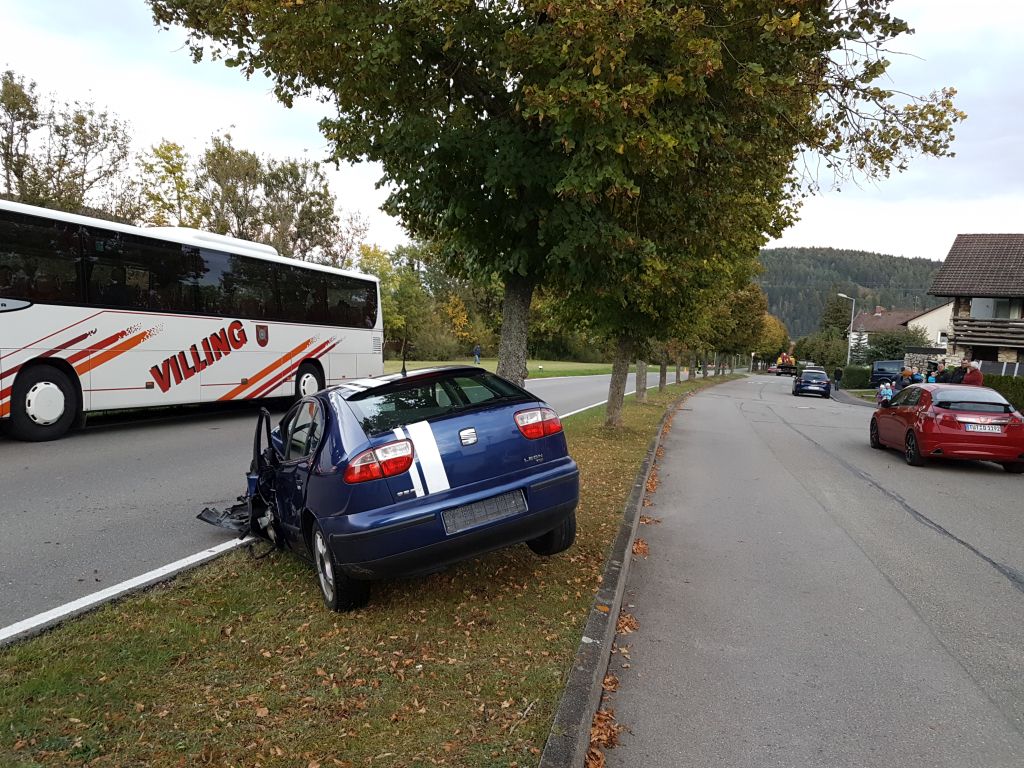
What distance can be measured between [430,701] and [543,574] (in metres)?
1.98

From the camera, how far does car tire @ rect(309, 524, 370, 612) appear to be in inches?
169

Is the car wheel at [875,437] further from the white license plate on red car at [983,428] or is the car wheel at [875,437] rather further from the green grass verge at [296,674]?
the green grass verge at [296,674]

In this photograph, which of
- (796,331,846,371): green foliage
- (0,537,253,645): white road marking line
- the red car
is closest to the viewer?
(0,537,253,645): white road marking line

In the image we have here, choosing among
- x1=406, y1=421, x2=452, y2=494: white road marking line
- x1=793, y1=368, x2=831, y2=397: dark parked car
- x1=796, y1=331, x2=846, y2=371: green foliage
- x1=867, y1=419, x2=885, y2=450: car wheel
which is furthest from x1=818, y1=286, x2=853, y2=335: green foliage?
x1=406, y1=421, x2=452, y2=494: white road marking line

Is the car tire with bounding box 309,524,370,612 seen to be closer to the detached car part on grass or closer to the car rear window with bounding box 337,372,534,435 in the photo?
the detached car part on grass

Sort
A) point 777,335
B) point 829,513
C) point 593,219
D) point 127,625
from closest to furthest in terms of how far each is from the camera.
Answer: point 127,625
point 593,219
point 829,513
point 777,335

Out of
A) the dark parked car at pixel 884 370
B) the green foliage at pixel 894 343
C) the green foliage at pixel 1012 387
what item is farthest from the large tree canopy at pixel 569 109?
the green foliage at pixel 894 343

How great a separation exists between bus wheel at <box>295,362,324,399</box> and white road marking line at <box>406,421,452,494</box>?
11.2 metres

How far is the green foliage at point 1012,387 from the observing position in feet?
72.6

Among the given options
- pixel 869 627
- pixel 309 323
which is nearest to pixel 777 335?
pixel 309 323

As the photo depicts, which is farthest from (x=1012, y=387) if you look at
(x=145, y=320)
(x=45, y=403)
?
(x=45, y=403)

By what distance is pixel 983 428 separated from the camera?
11.2 metres

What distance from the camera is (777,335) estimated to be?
111 meters

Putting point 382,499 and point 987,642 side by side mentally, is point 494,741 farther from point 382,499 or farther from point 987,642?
point 987,642
